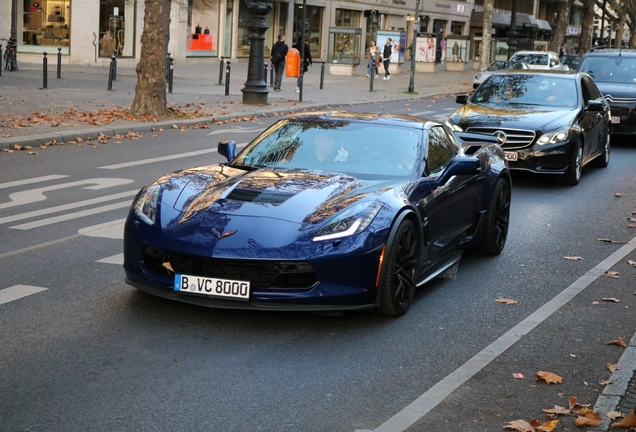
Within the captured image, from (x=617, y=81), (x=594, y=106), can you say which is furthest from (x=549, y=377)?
(x=617, y=81)

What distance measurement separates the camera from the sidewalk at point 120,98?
18641mm

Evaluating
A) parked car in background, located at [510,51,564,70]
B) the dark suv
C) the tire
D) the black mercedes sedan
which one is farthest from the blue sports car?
parked car in background, located at [510,51,564,70]

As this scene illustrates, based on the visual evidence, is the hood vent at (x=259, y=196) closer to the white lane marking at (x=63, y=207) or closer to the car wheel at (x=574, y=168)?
the white lane marking at (x=63, y=207)

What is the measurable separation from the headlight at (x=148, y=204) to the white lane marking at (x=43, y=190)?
4.18 meters

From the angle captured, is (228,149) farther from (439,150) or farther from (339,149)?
(439,150)

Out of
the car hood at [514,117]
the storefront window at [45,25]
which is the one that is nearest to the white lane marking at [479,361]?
the car hood at [514,117]

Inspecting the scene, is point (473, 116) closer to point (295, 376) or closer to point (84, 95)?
point (295, 376)

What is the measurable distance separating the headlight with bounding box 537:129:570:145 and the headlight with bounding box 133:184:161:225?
787 centimetres

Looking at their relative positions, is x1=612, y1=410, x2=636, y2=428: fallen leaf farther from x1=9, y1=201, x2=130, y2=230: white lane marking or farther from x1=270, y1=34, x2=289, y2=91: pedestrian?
x1=270, y1=34, x2=289, y2=91: pedestrian

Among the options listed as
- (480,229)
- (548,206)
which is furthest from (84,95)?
(480,229)

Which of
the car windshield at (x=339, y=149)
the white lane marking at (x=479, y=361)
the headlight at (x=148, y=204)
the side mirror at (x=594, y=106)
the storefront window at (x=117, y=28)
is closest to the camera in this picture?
the white lane marking at (x=479, y=361)

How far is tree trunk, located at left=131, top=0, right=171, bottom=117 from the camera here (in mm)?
21391

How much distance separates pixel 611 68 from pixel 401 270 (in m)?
16.7

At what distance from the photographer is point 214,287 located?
6.25 m
